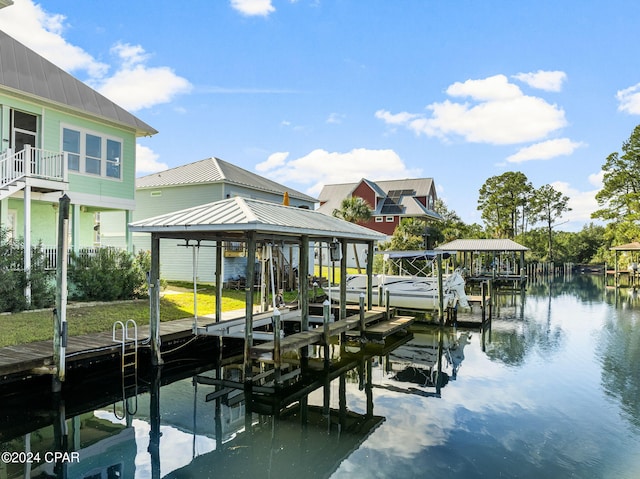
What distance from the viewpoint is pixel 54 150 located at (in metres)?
17.1

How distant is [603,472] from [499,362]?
7.19m

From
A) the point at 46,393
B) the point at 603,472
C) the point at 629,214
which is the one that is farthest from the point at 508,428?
the point at 629,214

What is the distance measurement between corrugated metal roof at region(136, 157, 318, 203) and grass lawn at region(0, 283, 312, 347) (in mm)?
6839

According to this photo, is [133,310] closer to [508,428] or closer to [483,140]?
[508,428]

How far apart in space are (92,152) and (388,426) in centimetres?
1581

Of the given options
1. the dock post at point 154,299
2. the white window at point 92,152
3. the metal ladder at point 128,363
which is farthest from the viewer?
the white window at point 92,152

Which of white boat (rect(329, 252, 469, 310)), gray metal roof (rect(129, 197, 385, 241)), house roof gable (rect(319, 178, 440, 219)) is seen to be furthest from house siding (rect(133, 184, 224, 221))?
house roof gable (rect(319, 178, 440, 219))

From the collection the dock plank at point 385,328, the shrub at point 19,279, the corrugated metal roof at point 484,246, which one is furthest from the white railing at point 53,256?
the corrugated metal roof at point 484,246

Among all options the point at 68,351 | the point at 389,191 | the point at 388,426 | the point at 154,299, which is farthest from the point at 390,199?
the point at 68,351

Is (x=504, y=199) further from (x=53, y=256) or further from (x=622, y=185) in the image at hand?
(x=53, y=256)

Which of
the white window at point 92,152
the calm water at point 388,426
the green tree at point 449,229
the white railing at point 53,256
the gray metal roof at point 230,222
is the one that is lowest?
the calm water at point 388,426

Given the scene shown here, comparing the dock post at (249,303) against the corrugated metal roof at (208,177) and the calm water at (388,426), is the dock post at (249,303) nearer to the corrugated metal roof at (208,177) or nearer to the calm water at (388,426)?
the calm water at (388,426)

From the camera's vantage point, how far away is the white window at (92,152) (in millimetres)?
17797

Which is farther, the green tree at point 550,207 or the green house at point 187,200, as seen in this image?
the green tree at point 550,207
